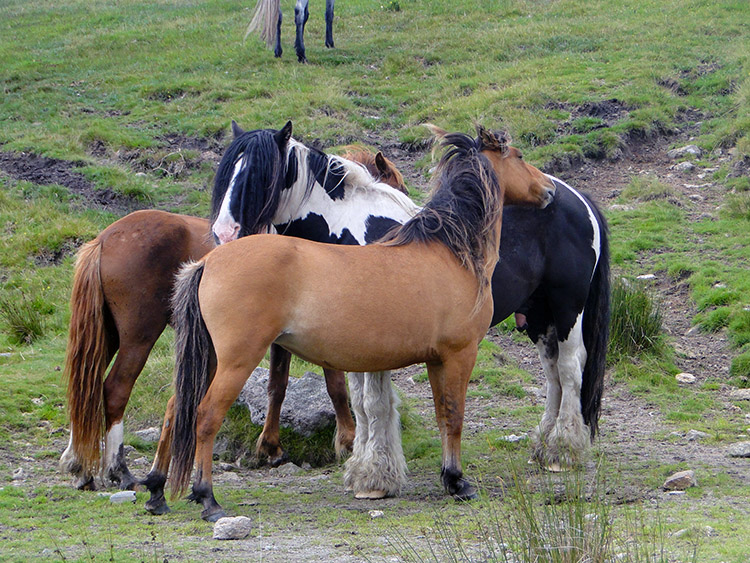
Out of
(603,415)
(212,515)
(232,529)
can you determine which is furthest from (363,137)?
(232,529)

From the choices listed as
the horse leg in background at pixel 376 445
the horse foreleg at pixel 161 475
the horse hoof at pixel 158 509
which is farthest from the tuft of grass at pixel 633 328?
the horse hoof at pixel 158 509

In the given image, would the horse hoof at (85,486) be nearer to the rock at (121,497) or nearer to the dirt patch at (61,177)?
the rock at (121,497)

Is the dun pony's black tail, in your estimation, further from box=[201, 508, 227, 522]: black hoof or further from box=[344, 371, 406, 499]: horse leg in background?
box=[201, 508, 227, 522]: black hoof

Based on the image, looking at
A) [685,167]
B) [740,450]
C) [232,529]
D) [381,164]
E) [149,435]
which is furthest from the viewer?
[685,167]

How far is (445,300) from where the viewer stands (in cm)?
468

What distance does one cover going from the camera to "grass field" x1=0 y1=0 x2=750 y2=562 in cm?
454

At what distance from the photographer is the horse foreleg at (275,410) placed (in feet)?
18.6

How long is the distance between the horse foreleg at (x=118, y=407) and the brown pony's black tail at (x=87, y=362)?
7 cm

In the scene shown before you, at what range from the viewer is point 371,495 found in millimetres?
4891

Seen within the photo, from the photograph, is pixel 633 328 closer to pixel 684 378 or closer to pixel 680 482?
pixel 684 378

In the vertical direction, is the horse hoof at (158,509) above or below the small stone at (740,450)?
above

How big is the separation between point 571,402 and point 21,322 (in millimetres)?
5675

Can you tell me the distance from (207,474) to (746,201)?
907 cm

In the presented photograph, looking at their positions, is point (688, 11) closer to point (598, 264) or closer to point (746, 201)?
point (746, 201)
